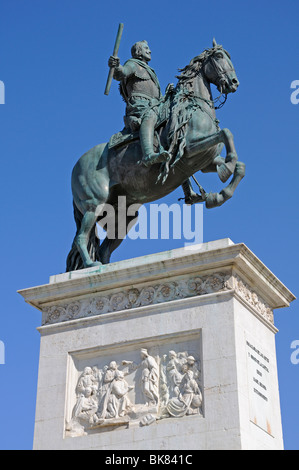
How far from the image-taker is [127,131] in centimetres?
1570

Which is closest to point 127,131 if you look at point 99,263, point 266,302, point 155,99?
point 155,99

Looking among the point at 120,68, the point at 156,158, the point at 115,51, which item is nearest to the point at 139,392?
the point at 156,158

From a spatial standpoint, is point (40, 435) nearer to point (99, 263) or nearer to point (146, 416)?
point (146, 416)

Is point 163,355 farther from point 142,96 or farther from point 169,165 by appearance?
point 142,96

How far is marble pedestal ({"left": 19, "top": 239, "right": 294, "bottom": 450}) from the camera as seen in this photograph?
12.8m

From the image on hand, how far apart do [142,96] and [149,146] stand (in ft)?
5.07

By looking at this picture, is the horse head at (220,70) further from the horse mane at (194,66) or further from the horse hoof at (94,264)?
the horse hoof at (94,264)

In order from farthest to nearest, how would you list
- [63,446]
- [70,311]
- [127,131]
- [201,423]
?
1. [127,131]
2. [70,311]
3. [63,446]
4. [201,423]

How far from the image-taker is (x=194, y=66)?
1577cm

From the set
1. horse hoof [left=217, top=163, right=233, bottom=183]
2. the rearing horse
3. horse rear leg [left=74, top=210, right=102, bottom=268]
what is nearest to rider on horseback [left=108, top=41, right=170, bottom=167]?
the rearing horse

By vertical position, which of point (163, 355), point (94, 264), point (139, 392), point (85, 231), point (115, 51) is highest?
point (115, 51)

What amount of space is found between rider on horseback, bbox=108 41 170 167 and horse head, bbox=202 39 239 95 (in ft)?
3.23

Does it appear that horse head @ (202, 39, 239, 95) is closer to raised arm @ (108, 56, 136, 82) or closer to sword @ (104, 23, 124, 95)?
raised arm @ (108, 56, 136, 82)
